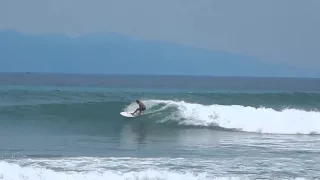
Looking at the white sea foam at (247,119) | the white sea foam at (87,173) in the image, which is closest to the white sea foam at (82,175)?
the white sea foam at (87,173)

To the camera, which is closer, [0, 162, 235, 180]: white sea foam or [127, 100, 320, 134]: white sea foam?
[0, 162, 235, 180]: white sea foam

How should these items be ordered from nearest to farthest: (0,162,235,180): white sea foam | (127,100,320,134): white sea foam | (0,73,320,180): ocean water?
(0,162,235,180): white sea foam < (0,73,320,180): ocean water < (127,100,320,134): white sea foam

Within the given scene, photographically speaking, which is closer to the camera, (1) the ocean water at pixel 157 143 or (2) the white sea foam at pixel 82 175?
(2) the white sea foam at pixel 82 175

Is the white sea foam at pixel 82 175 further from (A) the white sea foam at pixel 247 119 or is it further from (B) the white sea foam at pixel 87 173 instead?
(A) the white sea foam at pixel 247 119

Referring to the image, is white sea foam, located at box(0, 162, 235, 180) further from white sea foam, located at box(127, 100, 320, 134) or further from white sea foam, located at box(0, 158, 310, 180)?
white sea foam, located at box(127, 100, 320, 134)

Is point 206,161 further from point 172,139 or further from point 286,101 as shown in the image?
point 286,101

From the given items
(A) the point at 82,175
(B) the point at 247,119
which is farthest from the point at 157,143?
(B) the point at 247,119

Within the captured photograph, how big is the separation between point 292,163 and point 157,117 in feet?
36.2

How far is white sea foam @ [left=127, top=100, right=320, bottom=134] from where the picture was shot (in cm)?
2239

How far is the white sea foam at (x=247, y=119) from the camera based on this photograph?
882 inches

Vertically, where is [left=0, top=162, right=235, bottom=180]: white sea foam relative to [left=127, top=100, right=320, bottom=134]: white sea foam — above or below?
below

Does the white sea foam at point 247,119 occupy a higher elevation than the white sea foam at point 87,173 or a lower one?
higher

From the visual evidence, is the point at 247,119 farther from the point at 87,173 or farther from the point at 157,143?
the point at 87,173

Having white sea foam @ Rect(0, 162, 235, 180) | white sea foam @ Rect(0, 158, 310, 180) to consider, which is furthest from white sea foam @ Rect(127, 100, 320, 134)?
white sea foam @ Rect(0, 162, 235, 180)
